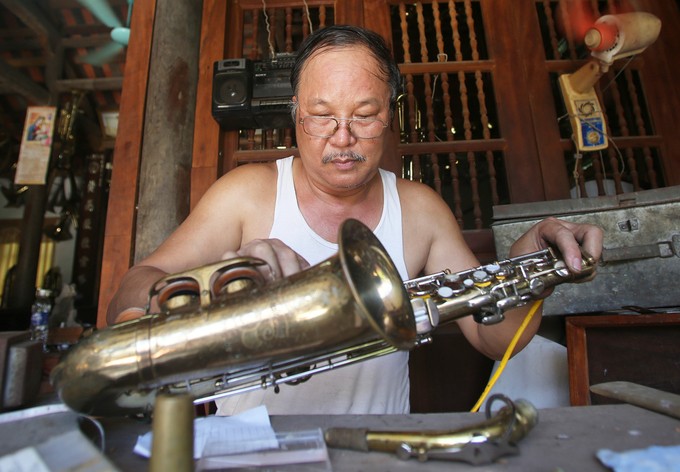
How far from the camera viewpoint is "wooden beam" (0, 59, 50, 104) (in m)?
5.52

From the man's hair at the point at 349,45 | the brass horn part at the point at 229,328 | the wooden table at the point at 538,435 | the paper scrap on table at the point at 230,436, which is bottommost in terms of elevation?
the wooden table at the point at 538,435

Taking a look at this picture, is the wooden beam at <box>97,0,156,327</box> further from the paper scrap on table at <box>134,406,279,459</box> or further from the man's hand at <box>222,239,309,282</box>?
the man's hand at <box>222,239,309,282</box>

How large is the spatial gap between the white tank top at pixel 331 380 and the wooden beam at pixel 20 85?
18.8 feet

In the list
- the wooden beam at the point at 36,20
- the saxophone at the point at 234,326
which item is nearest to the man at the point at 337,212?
the saxophone at the point at 234,326

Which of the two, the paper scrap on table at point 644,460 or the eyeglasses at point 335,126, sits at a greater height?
the eyeglasses at point 335,126

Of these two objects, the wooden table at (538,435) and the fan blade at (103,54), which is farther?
the fan blade at (103,54)

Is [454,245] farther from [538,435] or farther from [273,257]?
[273,257]

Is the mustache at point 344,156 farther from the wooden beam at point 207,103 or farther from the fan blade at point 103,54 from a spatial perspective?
the fan blade at point 103,54

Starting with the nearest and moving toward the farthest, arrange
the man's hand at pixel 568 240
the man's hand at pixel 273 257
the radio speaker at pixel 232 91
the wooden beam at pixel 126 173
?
the man's hand at pixel 273 257
the man's hand at pixel 568 240
the wooden beam at pixel 126 173
the radio speaker at pixel 232 91

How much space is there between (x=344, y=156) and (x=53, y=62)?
6281mm

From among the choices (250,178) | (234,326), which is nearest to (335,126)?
(250,178)

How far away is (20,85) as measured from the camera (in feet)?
18.8

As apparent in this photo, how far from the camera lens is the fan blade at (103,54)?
5766 millimetres

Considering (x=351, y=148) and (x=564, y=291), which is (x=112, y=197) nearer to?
(x=351, y=148)
